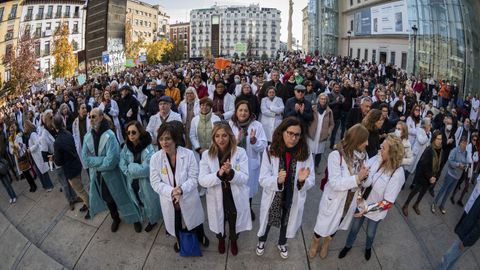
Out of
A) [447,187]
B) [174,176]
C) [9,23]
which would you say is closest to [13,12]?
[9,23]

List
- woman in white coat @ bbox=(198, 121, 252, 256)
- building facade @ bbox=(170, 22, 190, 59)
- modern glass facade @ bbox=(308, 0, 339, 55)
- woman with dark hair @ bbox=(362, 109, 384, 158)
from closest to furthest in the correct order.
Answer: woman in white coat @ bbox=(198, 121, 252, 256) → woman with dark hair @ bbox=(362, 109, 384, 158) → modern glass facade @ bbox=(308, 0, 339, 55) → building facade @ bbox=(170, 22, 190, 59)

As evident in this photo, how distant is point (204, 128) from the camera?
5.08 meters

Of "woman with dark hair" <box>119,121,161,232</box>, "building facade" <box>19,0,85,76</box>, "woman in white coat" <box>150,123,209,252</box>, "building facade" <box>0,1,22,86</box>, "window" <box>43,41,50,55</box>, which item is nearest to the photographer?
"woman in white coat" <box>150,123,209,252</box>

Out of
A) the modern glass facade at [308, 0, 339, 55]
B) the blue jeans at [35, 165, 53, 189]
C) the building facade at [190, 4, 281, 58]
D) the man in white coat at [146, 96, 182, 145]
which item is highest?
the building facade at [190, 4, 281, 58]

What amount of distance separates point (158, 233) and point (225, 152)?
2083 mm

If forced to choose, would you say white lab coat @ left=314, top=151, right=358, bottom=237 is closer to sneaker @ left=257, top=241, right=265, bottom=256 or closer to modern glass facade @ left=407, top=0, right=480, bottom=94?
sneaker @ left=257, top=241, right=265, bottom=256

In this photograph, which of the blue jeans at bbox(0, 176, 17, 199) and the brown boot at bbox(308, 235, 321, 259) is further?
the blue jeans at bbox(0, 176, 17, 199)

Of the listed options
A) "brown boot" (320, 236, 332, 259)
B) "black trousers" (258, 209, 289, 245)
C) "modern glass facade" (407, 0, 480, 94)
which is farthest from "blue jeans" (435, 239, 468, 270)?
"modern glass facade" (407, 0, 480, 94)

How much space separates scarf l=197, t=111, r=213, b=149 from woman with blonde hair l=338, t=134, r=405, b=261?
8.27ft

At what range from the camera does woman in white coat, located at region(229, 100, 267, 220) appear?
441 centimetres

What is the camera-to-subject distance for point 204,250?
4.40 m

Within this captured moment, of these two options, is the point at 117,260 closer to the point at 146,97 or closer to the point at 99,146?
the point at 99,146

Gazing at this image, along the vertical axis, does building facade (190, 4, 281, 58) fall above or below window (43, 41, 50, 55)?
above

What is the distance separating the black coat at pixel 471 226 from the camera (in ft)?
11.0
